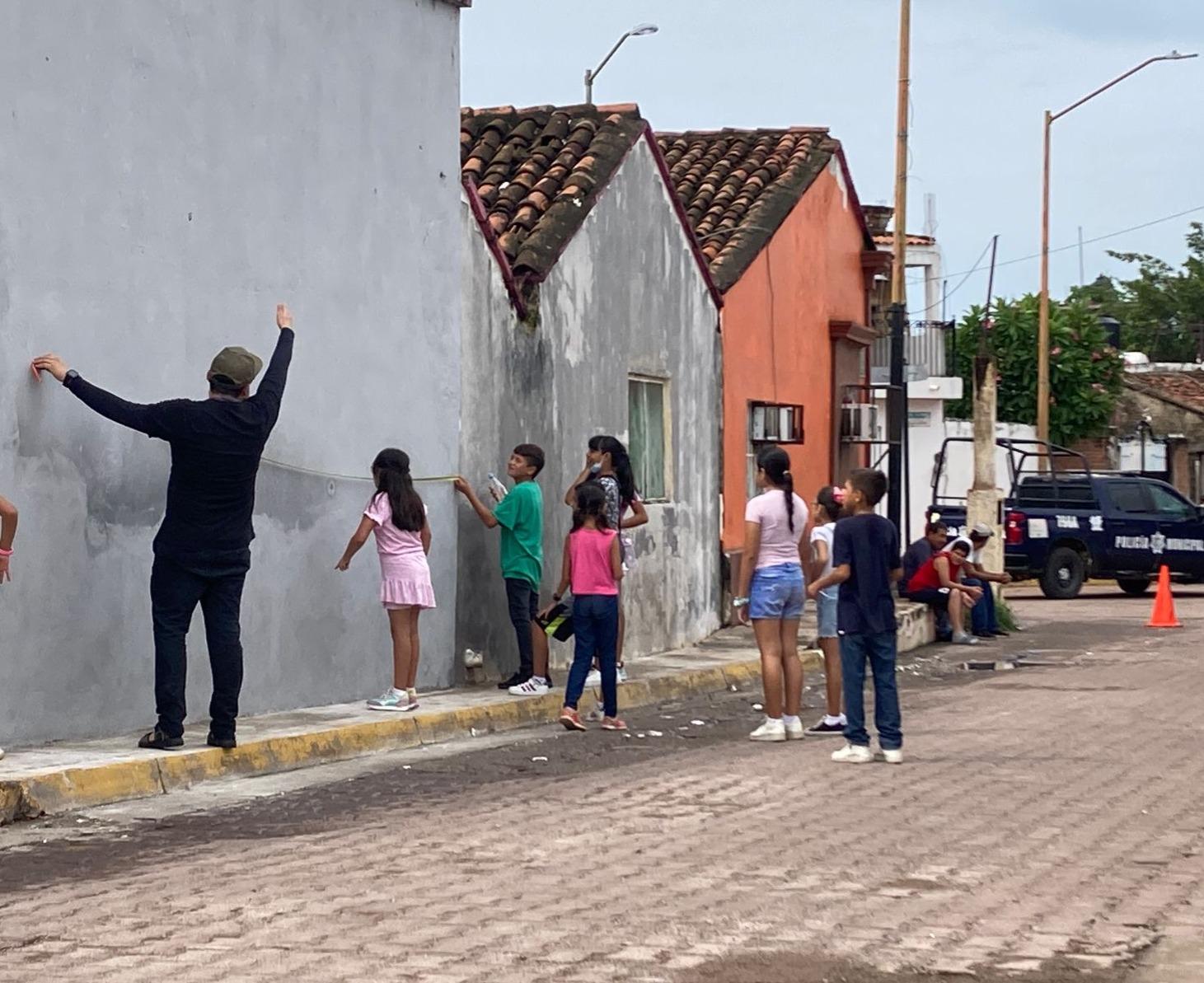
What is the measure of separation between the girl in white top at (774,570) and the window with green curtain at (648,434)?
5.84m

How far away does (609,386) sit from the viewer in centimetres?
1783

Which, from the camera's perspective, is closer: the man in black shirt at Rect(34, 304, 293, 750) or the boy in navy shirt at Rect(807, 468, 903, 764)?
the man in black shirt at Rect(34, 304, 293, 750)

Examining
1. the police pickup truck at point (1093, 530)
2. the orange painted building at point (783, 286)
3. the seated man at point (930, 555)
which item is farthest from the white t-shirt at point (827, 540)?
the police pickup truck at point (1093, 530)

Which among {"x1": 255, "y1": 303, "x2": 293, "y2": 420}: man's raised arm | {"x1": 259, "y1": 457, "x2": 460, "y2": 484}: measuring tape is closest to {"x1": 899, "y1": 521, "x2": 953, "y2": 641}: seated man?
{"x1": 259, "y1": 457, "x2": 460, "y2": 484}: measuring tape

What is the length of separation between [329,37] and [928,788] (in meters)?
6.17

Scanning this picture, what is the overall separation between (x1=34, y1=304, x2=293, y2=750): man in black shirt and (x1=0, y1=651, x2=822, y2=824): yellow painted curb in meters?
0.26

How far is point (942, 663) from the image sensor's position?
2031 cm

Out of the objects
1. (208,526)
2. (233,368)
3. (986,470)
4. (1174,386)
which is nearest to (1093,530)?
(986,470)

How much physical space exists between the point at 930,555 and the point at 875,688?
11.4 metres

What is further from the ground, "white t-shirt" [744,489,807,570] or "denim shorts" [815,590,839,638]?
"white t-shirt" [744,489,807,570]

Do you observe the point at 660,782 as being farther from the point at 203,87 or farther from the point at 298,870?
the point at 203,87

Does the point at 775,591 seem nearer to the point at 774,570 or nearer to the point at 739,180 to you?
the point at 774,570

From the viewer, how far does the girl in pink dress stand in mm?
12945

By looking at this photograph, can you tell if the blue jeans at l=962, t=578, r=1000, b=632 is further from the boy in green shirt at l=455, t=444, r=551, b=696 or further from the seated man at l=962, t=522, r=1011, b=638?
the boy in green shirt at l=455, t=444, r=551, b=696
